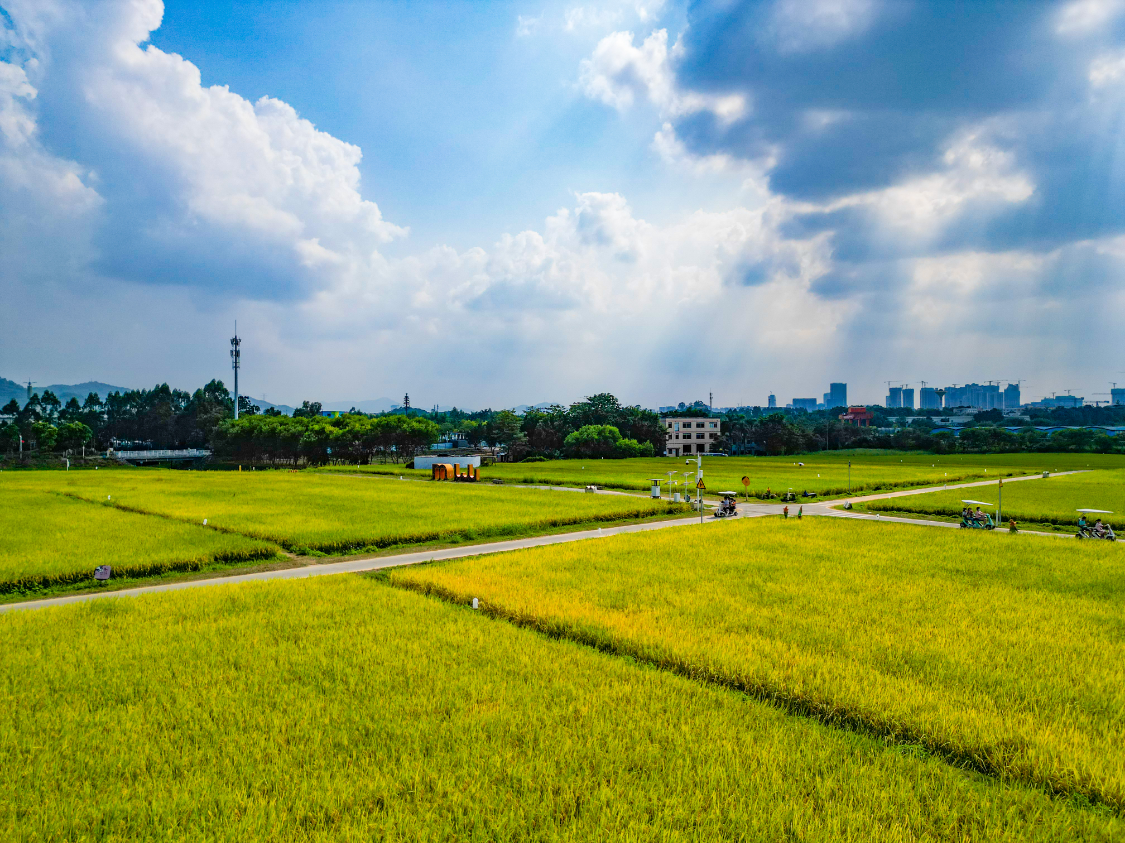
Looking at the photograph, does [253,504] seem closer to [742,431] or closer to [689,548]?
[689,548]

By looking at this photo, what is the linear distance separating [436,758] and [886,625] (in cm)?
874

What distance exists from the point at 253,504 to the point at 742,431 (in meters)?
90.3

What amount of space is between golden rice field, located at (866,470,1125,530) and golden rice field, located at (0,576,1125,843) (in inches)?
1070

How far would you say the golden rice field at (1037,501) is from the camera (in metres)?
27.2

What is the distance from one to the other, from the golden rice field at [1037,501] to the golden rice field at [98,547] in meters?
30.7

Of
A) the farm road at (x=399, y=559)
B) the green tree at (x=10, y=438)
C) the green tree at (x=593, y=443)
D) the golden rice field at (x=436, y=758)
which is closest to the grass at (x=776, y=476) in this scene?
the farm road at (x=399, y=559)

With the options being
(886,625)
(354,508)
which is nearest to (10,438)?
(354,508)

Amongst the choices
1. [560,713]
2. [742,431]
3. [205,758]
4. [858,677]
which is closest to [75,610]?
[205,758]

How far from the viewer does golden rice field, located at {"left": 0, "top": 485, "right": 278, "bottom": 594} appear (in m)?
15.3

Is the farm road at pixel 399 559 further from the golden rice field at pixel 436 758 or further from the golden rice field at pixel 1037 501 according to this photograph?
the golden rice field at pixel 436 758

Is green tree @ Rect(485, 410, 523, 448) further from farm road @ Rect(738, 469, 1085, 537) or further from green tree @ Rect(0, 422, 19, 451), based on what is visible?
green tree @ Rect(0, 422, 19, 451)

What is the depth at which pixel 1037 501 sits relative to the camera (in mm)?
32375

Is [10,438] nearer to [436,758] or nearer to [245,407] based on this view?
[245,407]

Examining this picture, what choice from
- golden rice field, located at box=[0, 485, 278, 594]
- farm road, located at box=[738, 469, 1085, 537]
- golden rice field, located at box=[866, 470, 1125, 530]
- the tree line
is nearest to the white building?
the tree line
